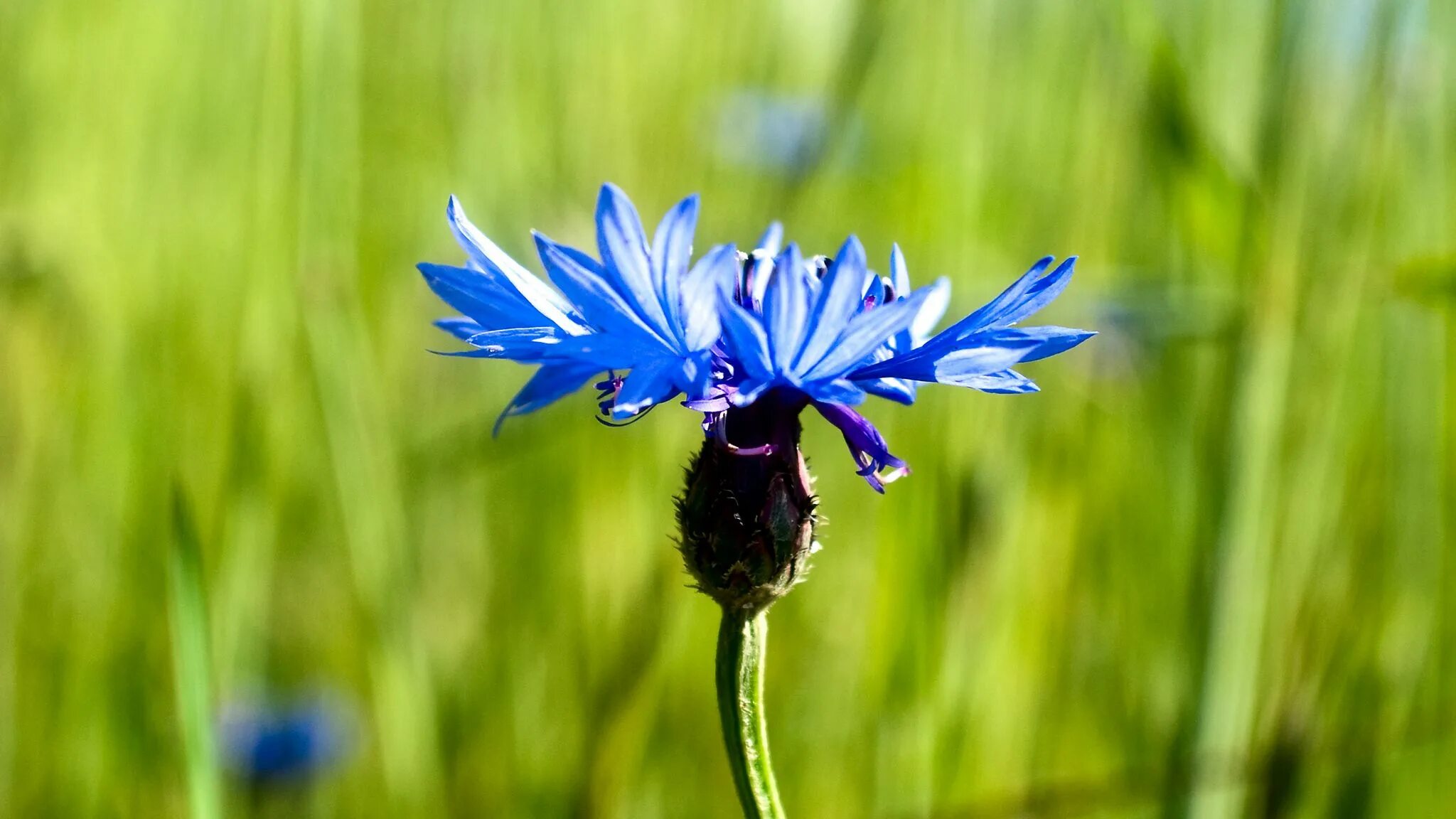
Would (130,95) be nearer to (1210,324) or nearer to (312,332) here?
(312,332)

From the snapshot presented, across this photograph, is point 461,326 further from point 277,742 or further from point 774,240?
point 277,742

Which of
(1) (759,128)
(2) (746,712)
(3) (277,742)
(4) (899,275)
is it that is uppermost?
(1) (759,128)

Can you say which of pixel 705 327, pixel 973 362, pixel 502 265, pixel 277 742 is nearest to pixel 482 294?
pixel 502 265

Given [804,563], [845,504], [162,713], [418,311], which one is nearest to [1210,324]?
[804,563]

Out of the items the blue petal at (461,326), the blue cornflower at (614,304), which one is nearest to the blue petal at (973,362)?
the blue cornflower at (614,304)

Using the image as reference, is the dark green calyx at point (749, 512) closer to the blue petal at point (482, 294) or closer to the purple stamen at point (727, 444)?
the purple stamen at point (727, 444)

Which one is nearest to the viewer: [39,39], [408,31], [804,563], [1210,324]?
[804,563]

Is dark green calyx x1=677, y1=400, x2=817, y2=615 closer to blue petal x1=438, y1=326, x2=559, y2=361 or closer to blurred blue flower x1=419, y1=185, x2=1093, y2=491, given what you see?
blurred blue flower x1=419, y1=185, x2=1093, y2=491
